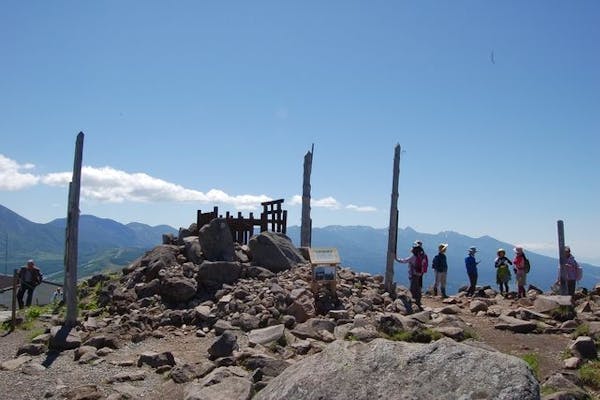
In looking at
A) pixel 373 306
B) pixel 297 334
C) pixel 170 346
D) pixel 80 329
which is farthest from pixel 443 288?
pixel 80 329

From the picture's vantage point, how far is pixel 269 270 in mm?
19469

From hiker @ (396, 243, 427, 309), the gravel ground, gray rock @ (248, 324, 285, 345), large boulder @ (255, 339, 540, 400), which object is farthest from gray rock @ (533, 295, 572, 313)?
large boulder @ (255, 339, 540, 400)

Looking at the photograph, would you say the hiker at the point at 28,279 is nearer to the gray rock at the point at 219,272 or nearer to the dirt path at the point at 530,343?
the gray rock at the point at 219,272

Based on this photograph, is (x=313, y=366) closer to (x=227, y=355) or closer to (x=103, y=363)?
(x=227, y=355)

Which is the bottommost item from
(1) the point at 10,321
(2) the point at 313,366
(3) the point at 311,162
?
(1) the point at 10,321

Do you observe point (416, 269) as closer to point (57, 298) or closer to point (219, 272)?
point (219, 272)

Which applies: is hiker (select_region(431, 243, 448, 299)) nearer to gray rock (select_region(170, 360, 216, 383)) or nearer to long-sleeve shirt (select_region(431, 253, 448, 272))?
long-sleeve shirt (select_region(431, 253, 448, 272))

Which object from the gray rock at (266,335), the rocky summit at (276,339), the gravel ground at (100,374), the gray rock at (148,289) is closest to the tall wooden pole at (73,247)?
the rocky summit at (276,339)

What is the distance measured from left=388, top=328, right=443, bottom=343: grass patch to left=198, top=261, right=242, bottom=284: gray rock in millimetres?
7113

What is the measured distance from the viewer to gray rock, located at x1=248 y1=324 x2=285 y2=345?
518 inches

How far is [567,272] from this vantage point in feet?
65.5

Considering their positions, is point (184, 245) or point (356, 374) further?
point (184, 245)

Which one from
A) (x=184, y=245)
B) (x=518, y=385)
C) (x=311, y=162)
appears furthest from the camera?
(x=311, y=162)

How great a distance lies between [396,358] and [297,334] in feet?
22.0
